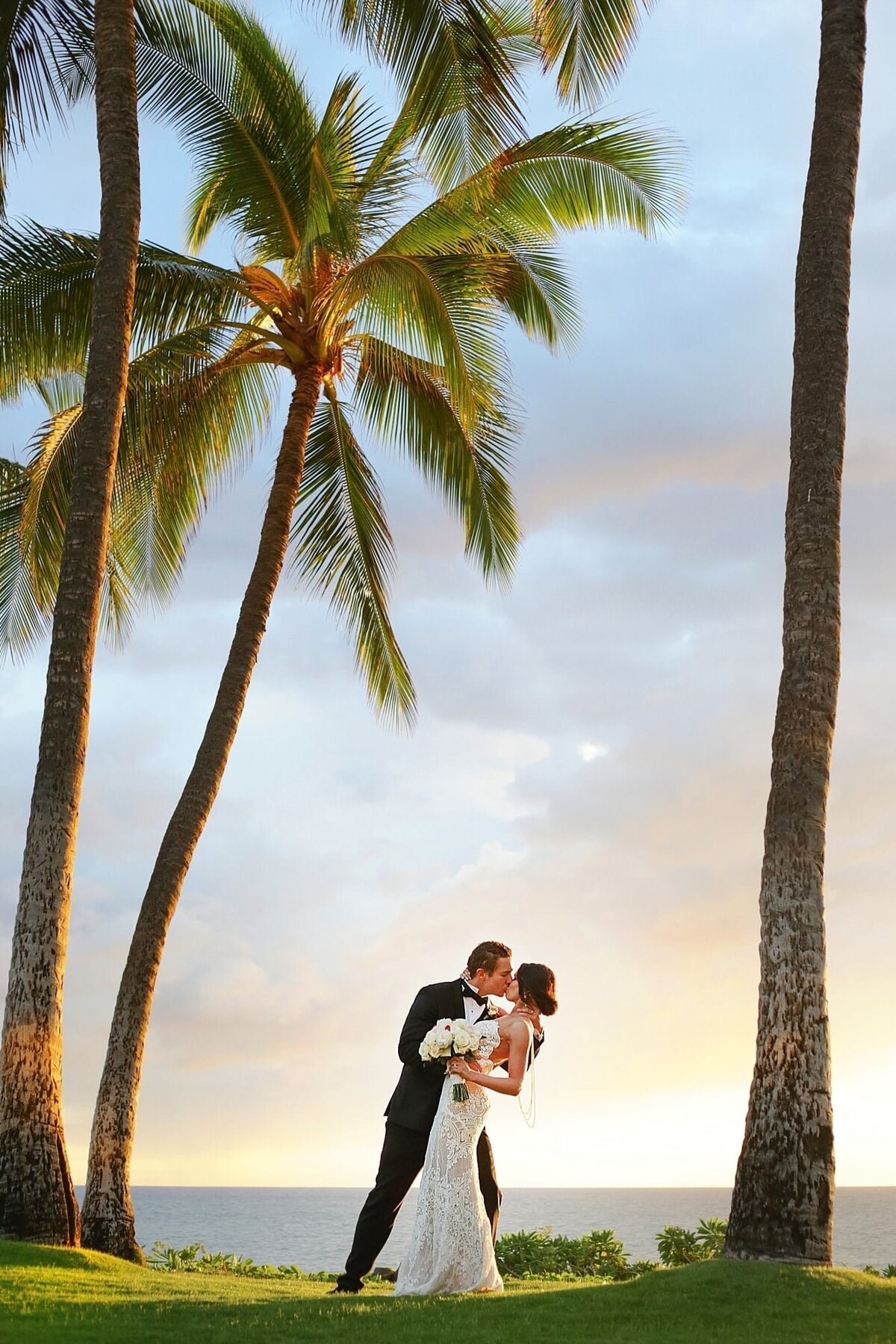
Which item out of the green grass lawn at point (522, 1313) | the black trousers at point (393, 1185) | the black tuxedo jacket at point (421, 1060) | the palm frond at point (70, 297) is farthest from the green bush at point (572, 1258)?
the palm frond at point (70, 297)

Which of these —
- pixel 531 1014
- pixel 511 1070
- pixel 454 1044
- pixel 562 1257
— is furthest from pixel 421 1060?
pixel 562 1257

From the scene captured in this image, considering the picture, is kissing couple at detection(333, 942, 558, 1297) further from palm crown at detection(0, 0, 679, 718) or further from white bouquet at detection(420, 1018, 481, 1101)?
palm crown at detection(0, 0, 679, 718)

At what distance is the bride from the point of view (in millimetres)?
8430

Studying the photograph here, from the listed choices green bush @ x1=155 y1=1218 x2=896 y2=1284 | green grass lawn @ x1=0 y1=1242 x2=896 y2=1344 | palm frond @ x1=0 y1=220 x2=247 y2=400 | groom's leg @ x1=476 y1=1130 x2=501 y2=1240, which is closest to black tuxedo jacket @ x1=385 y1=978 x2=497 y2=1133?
groom's leg @ x1=476 y1=1130 x2=501 y2=1240

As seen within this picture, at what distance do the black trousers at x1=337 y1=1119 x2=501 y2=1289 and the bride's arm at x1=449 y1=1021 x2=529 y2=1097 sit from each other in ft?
1.94

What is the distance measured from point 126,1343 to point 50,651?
613cm

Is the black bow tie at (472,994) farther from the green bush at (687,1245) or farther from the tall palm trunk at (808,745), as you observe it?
the green bush at (687,1245)

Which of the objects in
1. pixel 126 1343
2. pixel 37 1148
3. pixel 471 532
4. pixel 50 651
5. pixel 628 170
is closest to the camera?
pixel 126 1343

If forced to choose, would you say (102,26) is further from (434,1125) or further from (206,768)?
(434,1125)

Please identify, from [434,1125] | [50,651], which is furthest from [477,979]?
[50,651]

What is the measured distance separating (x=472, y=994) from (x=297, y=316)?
9799 millimetres

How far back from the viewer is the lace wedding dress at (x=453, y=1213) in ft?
27.6

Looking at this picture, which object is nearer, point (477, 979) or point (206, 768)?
point (477, 979)

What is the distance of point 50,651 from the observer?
1155 centimetres
